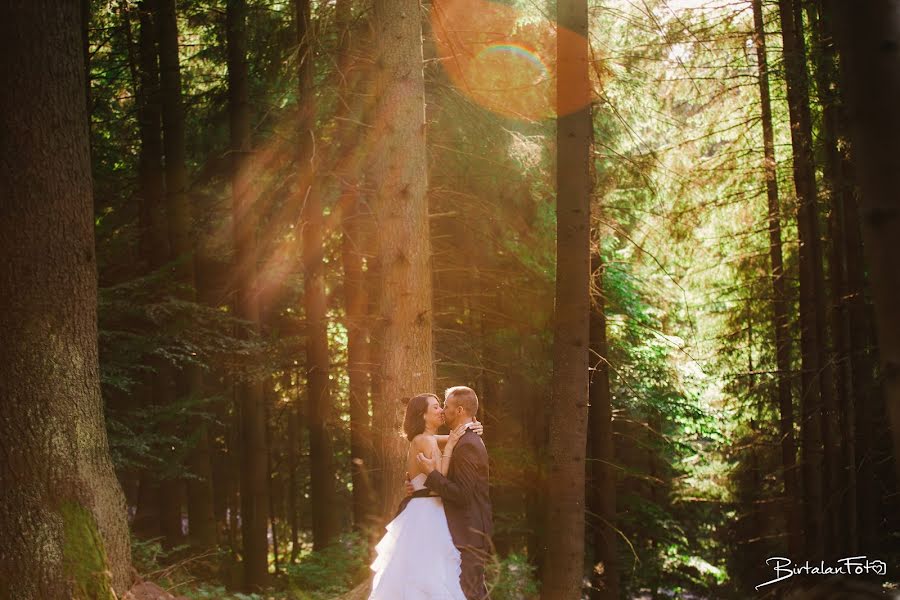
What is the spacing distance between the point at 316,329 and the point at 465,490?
916 cm

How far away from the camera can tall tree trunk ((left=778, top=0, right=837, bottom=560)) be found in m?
12.5

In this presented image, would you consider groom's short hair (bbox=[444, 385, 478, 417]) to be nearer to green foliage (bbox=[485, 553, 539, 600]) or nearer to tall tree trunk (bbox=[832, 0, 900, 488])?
tall tree trunk (bbox=[832, 0, 900, 488])

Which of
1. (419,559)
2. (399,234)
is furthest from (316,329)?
(419,559)

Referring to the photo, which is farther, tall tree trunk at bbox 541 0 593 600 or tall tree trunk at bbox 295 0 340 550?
tall tree trunk at bbox 295 0 340 550

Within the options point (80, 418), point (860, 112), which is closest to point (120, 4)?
point (80, 418)

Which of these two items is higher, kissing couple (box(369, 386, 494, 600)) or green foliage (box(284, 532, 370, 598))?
kissing couple (box(369, 386, 494, 600))

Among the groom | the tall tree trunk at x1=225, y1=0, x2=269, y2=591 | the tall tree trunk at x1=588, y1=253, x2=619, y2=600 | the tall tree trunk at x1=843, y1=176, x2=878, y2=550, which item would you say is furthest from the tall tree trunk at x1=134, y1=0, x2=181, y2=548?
the tall tree trunk at x1=843, y1=176, x2=878, y2=550

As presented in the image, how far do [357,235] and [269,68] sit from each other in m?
4.02

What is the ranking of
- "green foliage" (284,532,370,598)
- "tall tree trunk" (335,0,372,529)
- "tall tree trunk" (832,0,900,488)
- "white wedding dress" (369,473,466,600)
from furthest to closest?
"tall tree trunk" (335,0,372,529)
"green foliage" (284,532,370,598)
"white wedding dress" (369,473,466,600)
"tall tree trunk" (832,0,900,488)

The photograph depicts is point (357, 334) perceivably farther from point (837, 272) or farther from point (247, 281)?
point (837, 272)

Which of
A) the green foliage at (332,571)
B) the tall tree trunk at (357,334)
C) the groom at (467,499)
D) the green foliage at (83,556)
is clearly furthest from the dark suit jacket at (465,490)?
the tall tree trunk at (357,334)

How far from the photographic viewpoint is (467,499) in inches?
259

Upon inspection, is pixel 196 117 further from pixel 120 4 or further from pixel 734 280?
pixel 734 280

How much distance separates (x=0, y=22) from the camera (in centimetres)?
654
